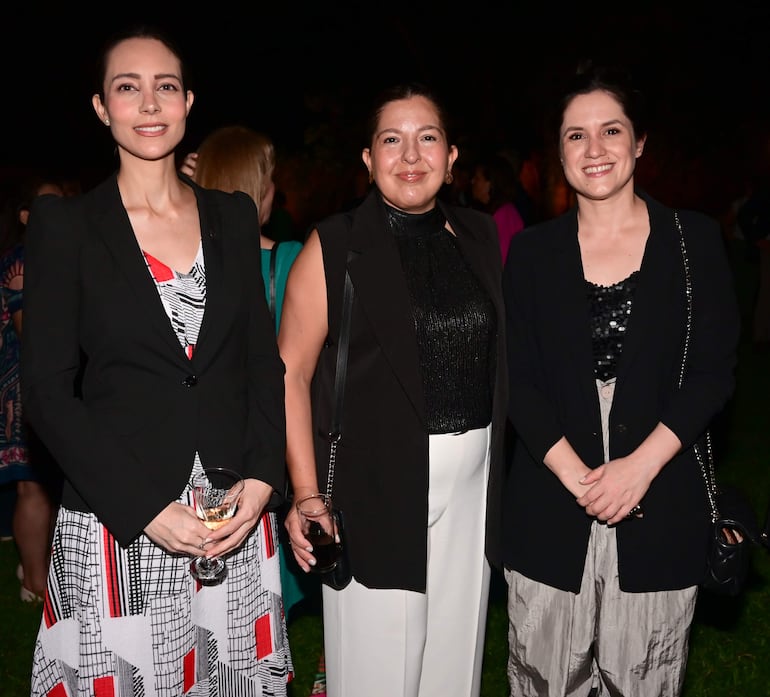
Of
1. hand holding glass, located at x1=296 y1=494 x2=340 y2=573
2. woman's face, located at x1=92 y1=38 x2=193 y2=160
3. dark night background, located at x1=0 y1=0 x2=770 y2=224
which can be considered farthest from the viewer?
dark night background, located at x1=0 y1=0 x2=770 y2=224

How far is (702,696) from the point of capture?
3.95 m

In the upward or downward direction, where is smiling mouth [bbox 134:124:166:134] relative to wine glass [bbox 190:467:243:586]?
upward

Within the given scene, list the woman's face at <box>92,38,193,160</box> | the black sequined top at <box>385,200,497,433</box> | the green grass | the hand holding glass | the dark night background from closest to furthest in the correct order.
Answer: the woman's face at <box>92,38,193,160</box> < the hand holding glass < the black sequined top at <box>385,200,497,433</box> < the green grass < the dark night background

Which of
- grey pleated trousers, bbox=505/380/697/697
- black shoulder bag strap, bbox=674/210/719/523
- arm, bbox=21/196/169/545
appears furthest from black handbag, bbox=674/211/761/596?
arm, bbox=21/196/169/545

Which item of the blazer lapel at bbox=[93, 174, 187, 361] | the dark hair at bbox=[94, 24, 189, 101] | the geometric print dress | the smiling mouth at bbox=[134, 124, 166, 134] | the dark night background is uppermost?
the dark night background

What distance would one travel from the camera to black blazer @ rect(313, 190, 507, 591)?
274 cm

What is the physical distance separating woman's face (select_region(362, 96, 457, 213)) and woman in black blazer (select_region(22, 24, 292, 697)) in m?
0.55

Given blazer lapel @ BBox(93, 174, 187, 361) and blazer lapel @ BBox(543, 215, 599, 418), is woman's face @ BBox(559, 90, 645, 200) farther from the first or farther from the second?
blazer lapel @ BBox(93, 174, 187, 361)

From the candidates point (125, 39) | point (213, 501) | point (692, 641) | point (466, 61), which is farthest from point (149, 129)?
point (466, 61)

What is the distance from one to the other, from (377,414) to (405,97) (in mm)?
957

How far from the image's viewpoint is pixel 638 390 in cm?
270

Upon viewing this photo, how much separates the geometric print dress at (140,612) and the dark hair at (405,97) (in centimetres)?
78

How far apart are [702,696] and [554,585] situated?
5.23ft

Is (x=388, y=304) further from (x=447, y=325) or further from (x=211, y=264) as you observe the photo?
(x=211, y=264)
